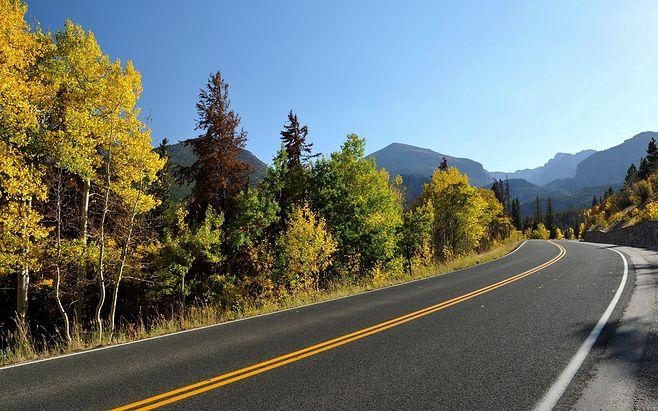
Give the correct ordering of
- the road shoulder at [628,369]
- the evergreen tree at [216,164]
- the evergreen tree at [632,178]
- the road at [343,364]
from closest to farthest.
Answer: the road shoulder at [628,369], the road at [343,364], the evergreen tree at [216,164], the evergreen tree at [632,178]

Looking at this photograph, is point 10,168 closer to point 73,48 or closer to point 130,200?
point 130,200

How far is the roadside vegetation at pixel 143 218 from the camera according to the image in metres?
13.3

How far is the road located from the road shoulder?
199 millimetres

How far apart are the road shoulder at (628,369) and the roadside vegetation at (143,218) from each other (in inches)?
333

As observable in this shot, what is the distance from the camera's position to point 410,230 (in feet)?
105

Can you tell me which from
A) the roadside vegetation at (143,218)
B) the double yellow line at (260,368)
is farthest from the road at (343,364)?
the roadside vegetation at (143,218)

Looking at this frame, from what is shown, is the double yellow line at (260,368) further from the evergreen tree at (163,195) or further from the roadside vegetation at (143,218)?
the evergreen tree at (163,195)

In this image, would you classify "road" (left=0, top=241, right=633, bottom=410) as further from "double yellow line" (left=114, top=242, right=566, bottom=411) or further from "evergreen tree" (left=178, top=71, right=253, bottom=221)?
"evergreen tree" (left=178, top=71, right=253, bottom=221)

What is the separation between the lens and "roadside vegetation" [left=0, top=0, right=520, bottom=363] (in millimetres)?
13328

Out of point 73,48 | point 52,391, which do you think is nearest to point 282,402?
point 52,391

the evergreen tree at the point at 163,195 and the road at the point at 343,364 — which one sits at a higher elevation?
the evergreen tree at the point at 163,195

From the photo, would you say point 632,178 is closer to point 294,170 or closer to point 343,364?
point 294,170

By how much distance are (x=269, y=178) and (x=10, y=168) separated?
1938 cm

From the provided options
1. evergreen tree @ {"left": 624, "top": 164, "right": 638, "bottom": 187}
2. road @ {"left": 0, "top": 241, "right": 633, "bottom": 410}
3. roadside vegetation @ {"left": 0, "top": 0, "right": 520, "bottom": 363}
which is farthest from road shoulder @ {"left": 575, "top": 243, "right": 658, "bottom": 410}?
evergreen tree @ {"left": 624, "top": 164, "right": 638, "bottom": 187}
